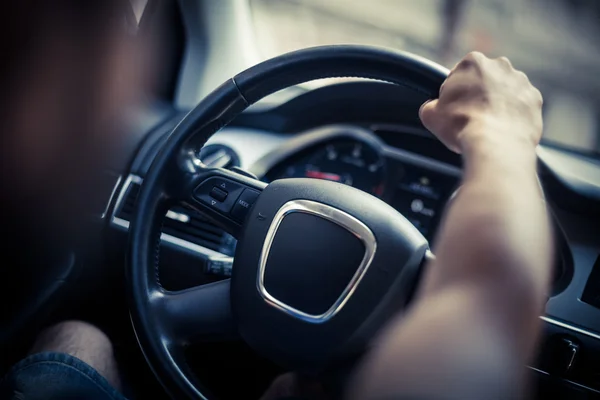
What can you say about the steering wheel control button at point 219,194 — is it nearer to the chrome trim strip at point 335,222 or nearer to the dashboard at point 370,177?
the chrome trim strip at point 335,222

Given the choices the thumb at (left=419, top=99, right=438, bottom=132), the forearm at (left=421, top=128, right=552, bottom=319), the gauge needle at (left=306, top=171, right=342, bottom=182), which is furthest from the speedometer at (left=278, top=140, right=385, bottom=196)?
the forearm at (left=421, top=128, right=552, bottom=319)

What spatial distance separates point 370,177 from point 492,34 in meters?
0.78

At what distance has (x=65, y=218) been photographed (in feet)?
4.41

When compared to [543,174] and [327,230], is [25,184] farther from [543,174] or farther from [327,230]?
[543,174]

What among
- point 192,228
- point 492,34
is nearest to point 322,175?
point 192,228

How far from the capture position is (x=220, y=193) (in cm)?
96

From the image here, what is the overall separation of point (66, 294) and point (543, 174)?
3.49 feet

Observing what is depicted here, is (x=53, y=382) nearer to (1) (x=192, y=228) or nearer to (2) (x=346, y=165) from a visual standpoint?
(1) (x=192, y=228)

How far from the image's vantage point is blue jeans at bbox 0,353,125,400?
102 centimetres

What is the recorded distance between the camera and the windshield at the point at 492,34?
62.3 inches

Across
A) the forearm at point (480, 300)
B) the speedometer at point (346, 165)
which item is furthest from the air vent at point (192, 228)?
the forearm at point (480, 300)

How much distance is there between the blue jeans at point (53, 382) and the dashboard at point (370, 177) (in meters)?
0.29

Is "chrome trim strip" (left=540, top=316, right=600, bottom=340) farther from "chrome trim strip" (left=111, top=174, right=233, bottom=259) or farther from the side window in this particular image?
the side window

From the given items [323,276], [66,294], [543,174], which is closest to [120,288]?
[66,294]
